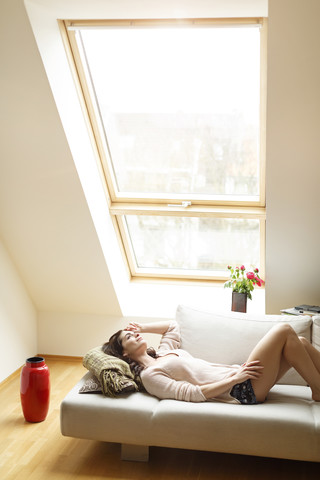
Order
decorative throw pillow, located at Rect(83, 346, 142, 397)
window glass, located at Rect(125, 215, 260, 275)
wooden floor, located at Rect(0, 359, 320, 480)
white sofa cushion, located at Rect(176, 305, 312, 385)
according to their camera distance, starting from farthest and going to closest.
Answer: window glass, located at Rect(125, 215, 260, 275)
white sofa cushion, located at Rect(176, 305, 312, 385)
decorative throw pillow, located at Rect(83, 346, 142, 397)
wooden floor, located at Rect(0, 359, 320, 480)

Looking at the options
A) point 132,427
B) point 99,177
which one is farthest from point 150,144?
point 132,427

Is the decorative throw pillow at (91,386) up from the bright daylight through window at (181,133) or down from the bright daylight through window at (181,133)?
down

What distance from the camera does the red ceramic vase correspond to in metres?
3.70

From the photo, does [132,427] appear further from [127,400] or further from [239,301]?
[239,301]

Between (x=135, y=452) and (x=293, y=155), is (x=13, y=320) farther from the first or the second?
(x=293, y=155)

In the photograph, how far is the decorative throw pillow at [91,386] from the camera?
329 centimetres

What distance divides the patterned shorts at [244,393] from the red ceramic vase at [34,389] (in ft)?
4.04

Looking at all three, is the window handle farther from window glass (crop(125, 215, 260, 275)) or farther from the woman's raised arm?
the woman's raised arm

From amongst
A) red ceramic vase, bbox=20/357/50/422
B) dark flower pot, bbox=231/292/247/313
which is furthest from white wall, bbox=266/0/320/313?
red ceramic vase, bbox=20/357/50/422

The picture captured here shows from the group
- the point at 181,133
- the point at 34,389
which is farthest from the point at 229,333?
the point at 181,133

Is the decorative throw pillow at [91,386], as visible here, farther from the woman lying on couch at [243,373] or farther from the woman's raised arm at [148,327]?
the woman's raised arm at [148,327]

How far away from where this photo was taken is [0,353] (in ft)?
14.6

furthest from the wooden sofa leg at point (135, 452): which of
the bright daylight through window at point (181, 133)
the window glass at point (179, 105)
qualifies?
the window glass at point (179, 105)

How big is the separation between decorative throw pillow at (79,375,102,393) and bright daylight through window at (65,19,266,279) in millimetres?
1635
